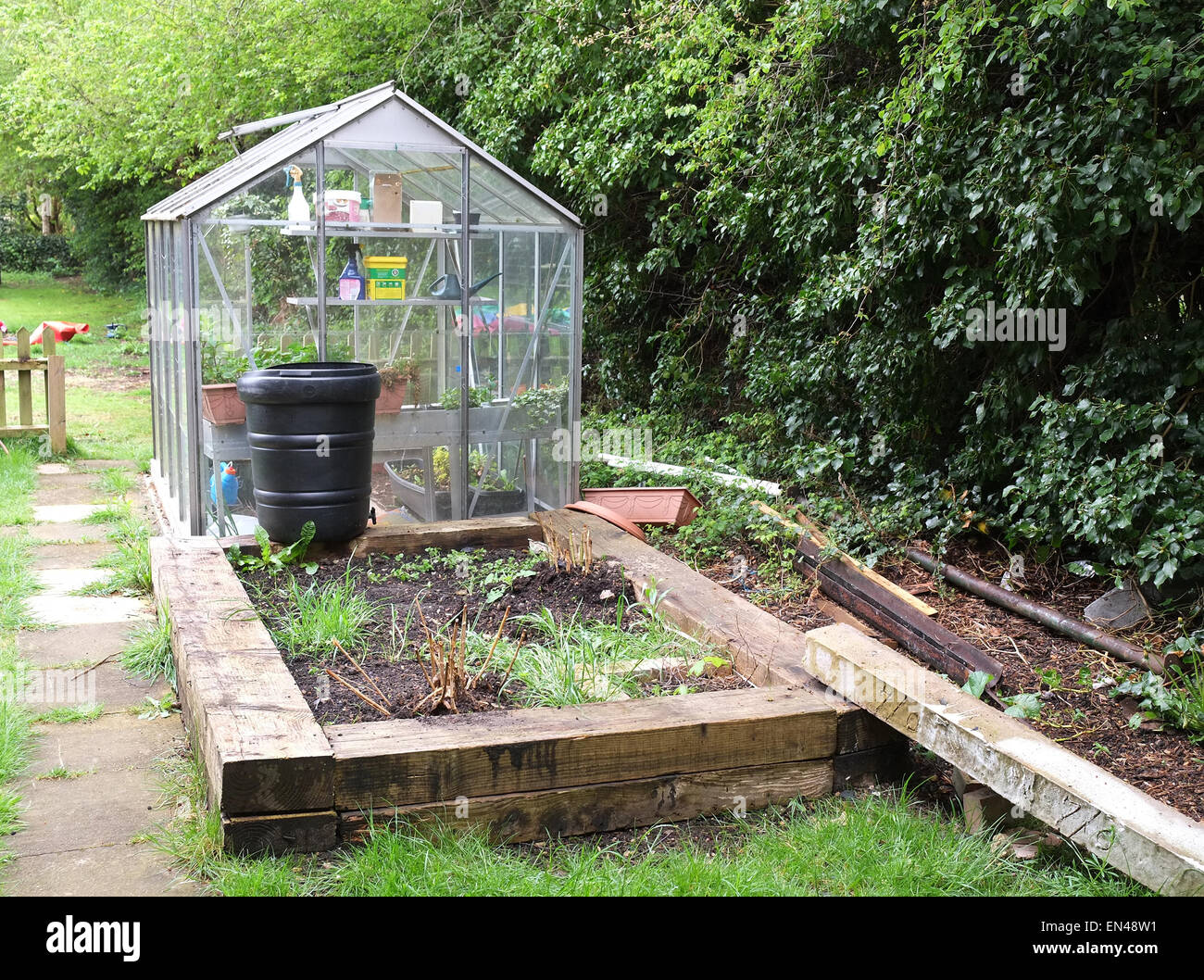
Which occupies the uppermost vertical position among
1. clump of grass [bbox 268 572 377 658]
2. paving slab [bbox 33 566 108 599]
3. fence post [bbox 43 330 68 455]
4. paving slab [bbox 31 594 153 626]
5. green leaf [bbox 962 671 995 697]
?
fence post [bbox 43 330 68 455]

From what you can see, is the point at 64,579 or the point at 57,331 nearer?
the point at 64,579

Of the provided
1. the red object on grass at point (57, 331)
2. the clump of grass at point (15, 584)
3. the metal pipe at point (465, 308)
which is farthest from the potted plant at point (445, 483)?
the red object on grass at point (57, 331)

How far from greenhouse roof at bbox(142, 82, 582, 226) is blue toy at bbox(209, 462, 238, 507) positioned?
4.97 ft

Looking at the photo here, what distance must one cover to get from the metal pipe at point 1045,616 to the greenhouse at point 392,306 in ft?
8.28

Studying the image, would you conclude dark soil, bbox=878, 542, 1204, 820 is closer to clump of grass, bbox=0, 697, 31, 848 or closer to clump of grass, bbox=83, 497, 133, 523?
clump of grass, bbox=0, 697, 31, 848

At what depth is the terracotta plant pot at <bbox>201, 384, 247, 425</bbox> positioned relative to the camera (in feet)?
21.7

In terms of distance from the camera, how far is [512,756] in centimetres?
338

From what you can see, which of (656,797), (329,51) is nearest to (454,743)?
(656,797)

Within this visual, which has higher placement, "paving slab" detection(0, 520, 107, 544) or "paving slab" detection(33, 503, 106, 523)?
"paving slab" detection(33, 503, 106, 523)

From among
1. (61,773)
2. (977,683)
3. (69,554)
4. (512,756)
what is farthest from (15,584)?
(977,683)

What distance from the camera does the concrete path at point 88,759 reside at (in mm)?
3215

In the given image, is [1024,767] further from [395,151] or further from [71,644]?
[395,151]

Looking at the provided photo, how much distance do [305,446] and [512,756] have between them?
276 cm

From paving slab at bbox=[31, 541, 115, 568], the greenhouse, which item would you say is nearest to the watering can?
the greenhouse
